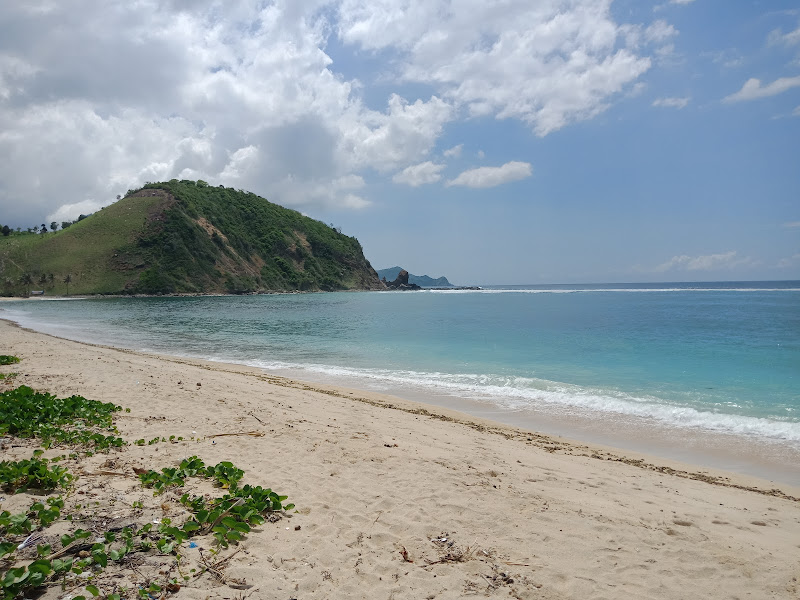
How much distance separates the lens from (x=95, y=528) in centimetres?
381

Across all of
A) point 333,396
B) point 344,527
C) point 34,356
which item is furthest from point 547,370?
point 34,356

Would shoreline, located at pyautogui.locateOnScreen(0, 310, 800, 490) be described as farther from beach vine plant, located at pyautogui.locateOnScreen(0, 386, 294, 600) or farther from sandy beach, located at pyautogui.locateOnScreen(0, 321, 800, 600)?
beach vine plant, located at pyautogui.locateOnScreen(0, 386, 294, 600)

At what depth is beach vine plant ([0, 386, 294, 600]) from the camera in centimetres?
311

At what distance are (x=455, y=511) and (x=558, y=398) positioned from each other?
8375mm

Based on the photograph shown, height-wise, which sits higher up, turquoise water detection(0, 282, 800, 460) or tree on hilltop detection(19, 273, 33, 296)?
tree on hilltop detection(19, 273, 33, 296)

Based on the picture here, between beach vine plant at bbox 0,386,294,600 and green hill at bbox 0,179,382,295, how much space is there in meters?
98.0

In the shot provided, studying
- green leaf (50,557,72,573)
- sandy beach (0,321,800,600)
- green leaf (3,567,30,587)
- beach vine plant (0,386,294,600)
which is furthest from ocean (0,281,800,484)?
green leaf (3,567,30,587)

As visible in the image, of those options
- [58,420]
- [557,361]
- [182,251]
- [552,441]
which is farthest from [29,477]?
[182,251]

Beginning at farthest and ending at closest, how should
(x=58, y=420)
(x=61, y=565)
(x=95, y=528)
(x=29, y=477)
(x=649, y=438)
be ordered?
(x=649, y=438) → (x=58, y=420) → (x=29, y=477) → (x=95, y=528) → (x=61, y=565)

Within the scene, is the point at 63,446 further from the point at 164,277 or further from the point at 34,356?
the point at 164,277

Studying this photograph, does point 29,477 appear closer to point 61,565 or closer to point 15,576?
point 61,565

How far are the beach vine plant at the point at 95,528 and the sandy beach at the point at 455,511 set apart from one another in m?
0.15

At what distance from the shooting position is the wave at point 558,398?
10062 millimetres

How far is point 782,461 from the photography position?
8.11 m
